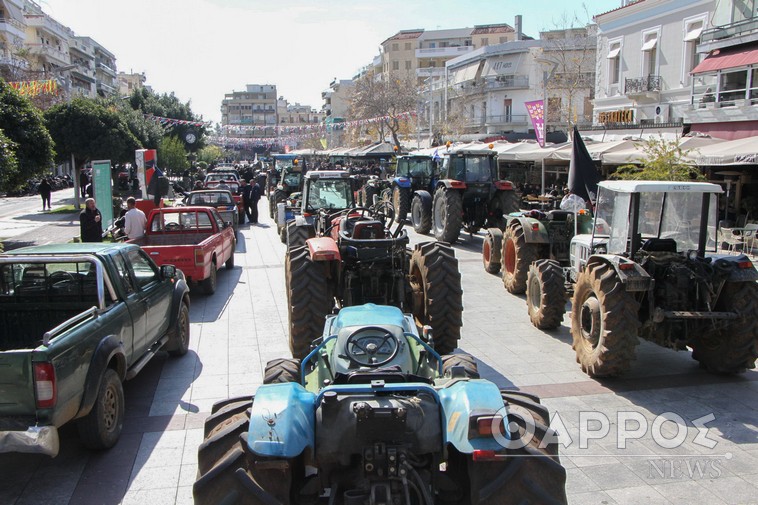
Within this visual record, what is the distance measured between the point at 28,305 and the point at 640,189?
6178 mm

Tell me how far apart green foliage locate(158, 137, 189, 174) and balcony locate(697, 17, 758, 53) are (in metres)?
26.1

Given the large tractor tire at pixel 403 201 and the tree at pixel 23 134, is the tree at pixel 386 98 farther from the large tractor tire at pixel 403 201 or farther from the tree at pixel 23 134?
the tree at pixel 23 134

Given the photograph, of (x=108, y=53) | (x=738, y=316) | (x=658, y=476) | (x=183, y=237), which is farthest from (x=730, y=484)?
(x=108, y=53)

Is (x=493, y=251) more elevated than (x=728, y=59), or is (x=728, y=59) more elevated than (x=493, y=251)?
(x=728, y=59)

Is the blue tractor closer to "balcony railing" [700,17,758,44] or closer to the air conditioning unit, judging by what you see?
"balcony railing" [700,17,758,44]

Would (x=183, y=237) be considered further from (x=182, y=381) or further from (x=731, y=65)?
(x=731, y=65)

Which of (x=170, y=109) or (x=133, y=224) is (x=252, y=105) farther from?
(x=133, y=224)

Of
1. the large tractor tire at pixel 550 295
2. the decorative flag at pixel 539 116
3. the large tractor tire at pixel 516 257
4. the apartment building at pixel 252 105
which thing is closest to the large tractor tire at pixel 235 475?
the large tractor tire at pixel 550 295

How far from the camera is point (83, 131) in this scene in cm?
2244

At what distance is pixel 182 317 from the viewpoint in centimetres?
751

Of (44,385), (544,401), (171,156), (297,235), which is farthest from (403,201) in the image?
(171,156)

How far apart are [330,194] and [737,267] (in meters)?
8.93

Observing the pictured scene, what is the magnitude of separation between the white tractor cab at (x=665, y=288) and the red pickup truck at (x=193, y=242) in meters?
6.01

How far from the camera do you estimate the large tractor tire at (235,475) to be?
9.96 ft
